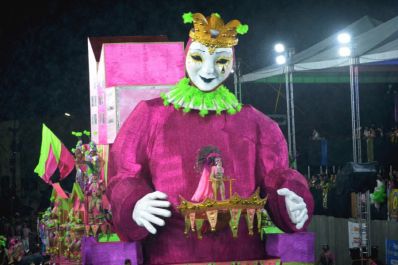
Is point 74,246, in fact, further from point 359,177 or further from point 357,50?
point 357,50

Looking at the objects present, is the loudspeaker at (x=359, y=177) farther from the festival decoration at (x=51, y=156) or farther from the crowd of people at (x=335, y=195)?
the festival decoration at (x=51, y=156)

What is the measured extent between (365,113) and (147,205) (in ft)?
44.0

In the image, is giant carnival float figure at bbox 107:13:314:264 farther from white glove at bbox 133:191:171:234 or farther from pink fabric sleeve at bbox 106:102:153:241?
white glove at bbox 133:191:171:234

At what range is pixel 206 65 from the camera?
19.8 feet

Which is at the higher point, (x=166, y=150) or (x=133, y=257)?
(x=166, y=150)

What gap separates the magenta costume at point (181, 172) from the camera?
19.5 feet

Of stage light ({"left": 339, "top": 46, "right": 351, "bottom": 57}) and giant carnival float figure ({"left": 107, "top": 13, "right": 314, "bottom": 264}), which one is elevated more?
stage light ({"left": 339, "top": 46, "right": 351, "bottom": 57})

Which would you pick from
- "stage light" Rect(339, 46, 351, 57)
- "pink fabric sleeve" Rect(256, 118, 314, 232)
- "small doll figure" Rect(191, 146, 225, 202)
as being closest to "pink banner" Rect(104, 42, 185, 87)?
"pink fabric sleeve" Rect(256, 118, 314, 232)

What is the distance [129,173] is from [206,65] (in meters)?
0.98

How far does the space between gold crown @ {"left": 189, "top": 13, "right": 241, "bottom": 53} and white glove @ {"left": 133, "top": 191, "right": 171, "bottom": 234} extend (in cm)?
118

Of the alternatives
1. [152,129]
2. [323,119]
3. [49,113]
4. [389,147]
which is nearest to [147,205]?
[152,129]

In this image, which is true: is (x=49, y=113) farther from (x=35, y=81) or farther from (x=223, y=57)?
(x=223, y=57)

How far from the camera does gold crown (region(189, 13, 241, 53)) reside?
602 cm

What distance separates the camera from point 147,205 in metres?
5.67
